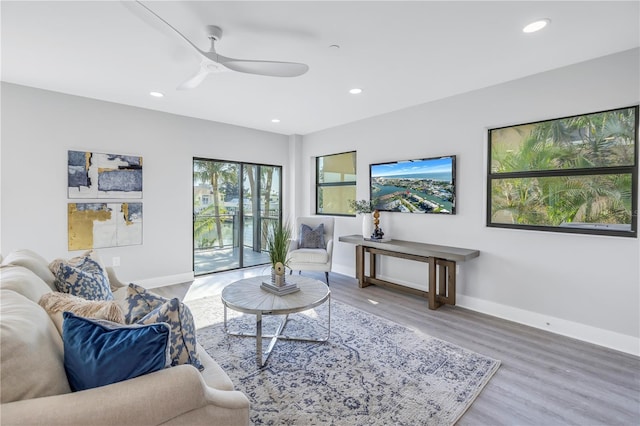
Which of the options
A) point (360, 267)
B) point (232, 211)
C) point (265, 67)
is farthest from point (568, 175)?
point (232, 211)

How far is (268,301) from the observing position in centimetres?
239

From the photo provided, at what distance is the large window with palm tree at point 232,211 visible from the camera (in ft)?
16.1

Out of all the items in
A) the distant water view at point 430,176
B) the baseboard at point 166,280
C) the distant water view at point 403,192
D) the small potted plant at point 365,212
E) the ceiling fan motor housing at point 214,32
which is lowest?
the baseboard at point 166,280

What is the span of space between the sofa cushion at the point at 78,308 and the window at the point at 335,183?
4.02m

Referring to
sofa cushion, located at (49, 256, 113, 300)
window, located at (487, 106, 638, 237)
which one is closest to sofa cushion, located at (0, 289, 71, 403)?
sofa cushion, located at (49, 256, 113, 300)

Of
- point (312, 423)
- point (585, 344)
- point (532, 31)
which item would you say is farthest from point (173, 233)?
point (585, 344)

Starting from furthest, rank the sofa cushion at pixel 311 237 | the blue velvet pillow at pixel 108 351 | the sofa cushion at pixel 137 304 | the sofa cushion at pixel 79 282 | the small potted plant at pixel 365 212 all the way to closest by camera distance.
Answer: the sofa cushion at pixel 311 237 → the small potted plant at pixel 365 212 → the sofa cushion at pixel 79 282 → the sofa cushion at pixel 137 304 → the blue velvet pillow at pixel 108 351

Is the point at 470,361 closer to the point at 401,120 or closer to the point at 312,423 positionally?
the point at 312,423

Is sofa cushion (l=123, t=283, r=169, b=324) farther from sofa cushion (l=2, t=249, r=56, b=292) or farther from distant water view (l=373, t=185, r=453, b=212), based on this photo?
distant water view (l=373, t=185, r=453, b=212)

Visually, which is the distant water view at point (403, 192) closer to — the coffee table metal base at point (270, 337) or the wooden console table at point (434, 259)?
the wooden console table at point (434, 259)

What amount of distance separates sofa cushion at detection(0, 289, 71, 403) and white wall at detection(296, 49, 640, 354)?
3642mm

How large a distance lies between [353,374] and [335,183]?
11.8 ft

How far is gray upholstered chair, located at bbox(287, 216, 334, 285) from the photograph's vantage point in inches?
173

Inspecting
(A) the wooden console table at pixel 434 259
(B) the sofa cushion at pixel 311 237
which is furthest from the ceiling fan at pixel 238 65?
(B) the sofa cushion at pixel 311 237
